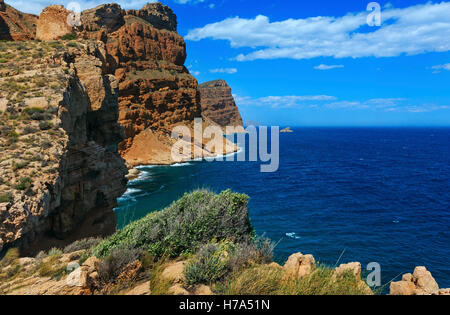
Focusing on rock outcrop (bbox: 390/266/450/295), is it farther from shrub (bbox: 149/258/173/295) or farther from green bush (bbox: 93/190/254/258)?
shrub (bbox: 149/258/173/295)

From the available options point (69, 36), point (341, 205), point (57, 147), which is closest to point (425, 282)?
point (57, 147)

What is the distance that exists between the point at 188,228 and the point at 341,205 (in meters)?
29.1

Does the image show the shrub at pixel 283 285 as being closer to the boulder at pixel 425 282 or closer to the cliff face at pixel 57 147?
the boulder at pixel 425 282

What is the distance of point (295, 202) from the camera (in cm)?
3278

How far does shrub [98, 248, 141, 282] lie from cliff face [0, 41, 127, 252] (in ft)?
14.7

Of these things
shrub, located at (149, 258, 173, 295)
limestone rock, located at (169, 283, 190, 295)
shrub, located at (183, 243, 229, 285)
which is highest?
shrub, located at (183, 243, 229, 285)

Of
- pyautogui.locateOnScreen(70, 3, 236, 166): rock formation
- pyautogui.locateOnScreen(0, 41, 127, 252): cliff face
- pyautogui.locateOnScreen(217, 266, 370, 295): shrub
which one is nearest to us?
pyautogui.locateOnScreen(217, 266, 370, 295): shrub

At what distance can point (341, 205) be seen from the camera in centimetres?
3153

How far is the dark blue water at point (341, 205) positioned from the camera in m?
20.4

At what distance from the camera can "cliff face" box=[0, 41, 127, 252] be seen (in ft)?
29.9

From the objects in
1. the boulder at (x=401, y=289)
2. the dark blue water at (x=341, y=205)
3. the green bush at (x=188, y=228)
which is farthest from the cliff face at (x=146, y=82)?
the boulder at (x=401, y=289)

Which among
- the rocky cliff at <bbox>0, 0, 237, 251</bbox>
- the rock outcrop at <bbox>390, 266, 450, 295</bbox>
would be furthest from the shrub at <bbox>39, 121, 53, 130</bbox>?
the rock outcrop at <bbox>390, 266, 450, 295</bbox>
